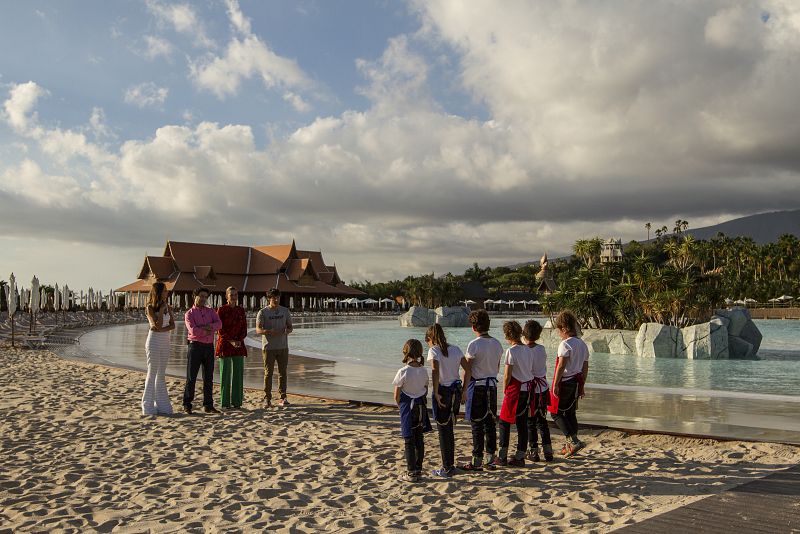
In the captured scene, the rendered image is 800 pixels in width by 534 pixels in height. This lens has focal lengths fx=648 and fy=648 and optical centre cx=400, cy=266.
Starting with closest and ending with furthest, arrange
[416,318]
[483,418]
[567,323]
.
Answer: [483,418]
[567,323]
[416,318]

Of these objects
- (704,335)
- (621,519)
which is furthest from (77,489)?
(704,335)

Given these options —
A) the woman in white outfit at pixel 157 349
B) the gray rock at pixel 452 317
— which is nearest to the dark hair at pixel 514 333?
the woman in white outfit at pixel 157 349

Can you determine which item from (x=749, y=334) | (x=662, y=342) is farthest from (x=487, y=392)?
(x=749, y=334)

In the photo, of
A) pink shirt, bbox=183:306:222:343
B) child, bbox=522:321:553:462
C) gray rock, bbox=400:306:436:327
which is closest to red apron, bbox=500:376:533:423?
child, bbox=522:321:553:462

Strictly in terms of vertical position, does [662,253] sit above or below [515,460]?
above

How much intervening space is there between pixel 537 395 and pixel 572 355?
45 cm

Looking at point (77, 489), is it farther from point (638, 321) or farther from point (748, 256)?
point (748, 256)

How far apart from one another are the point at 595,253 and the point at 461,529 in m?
36.2

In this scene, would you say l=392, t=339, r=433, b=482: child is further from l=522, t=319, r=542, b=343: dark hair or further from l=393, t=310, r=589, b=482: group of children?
l=522, t=319, r=542, b=343: dark hair

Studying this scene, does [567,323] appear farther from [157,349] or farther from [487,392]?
[157,349]

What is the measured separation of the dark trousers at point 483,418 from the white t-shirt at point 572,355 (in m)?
0.68

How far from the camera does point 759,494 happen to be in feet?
14.5

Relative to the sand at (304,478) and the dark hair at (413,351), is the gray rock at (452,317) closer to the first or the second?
the sand at (304,478)

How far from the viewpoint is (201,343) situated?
784 cm
